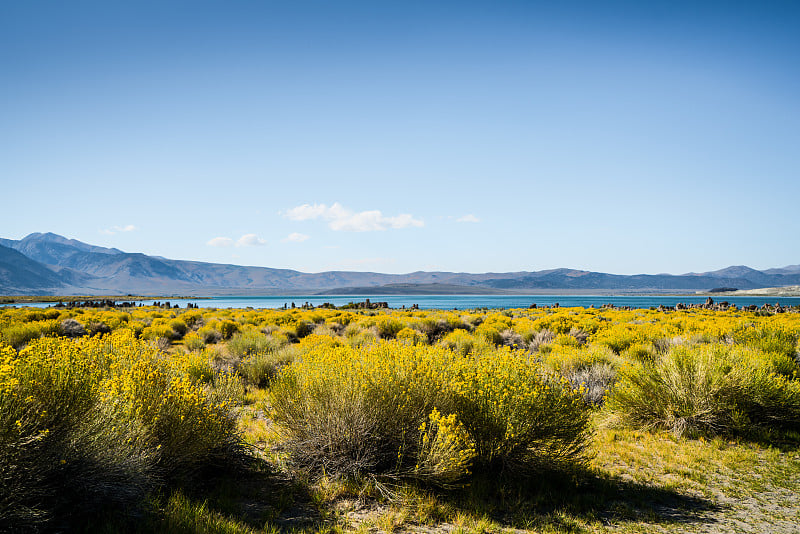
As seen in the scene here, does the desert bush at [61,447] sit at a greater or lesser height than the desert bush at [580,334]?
greater

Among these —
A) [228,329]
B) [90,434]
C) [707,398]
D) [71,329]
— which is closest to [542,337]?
[707,398]

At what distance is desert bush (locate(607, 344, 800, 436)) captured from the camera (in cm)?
686

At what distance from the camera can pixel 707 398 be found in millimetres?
6957

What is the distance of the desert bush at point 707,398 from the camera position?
6.86m

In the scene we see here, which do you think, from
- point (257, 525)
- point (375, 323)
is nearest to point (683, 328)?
point (375, 323)

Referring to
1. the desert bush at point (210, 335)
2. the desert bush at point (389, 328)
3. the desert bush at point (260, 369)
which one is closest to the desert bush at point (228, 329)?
the desert bush at point (210, 335)

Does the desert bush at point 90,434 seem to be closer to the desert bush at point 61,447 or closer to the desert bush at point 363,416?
the desert bush at point 61,447

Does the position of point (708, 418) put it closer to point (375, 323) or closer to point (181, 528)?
point (181, 528)

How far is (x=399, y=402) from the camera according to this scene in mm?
5012

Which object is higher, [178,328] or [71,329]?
[71,329]

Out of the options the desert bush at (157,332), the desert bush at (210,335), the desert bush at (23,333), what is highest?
the desert bush at (23,333)

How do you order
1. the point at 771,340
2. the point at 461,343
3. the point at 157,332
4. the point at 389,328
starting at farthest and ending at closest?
the point at 389,328 → the point at 157,332 → the point at 461,343 → the point at 771,340

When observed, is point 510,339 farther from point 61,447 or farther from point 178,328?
point 178,328

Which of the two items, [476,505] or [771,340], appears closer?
[476,505]
